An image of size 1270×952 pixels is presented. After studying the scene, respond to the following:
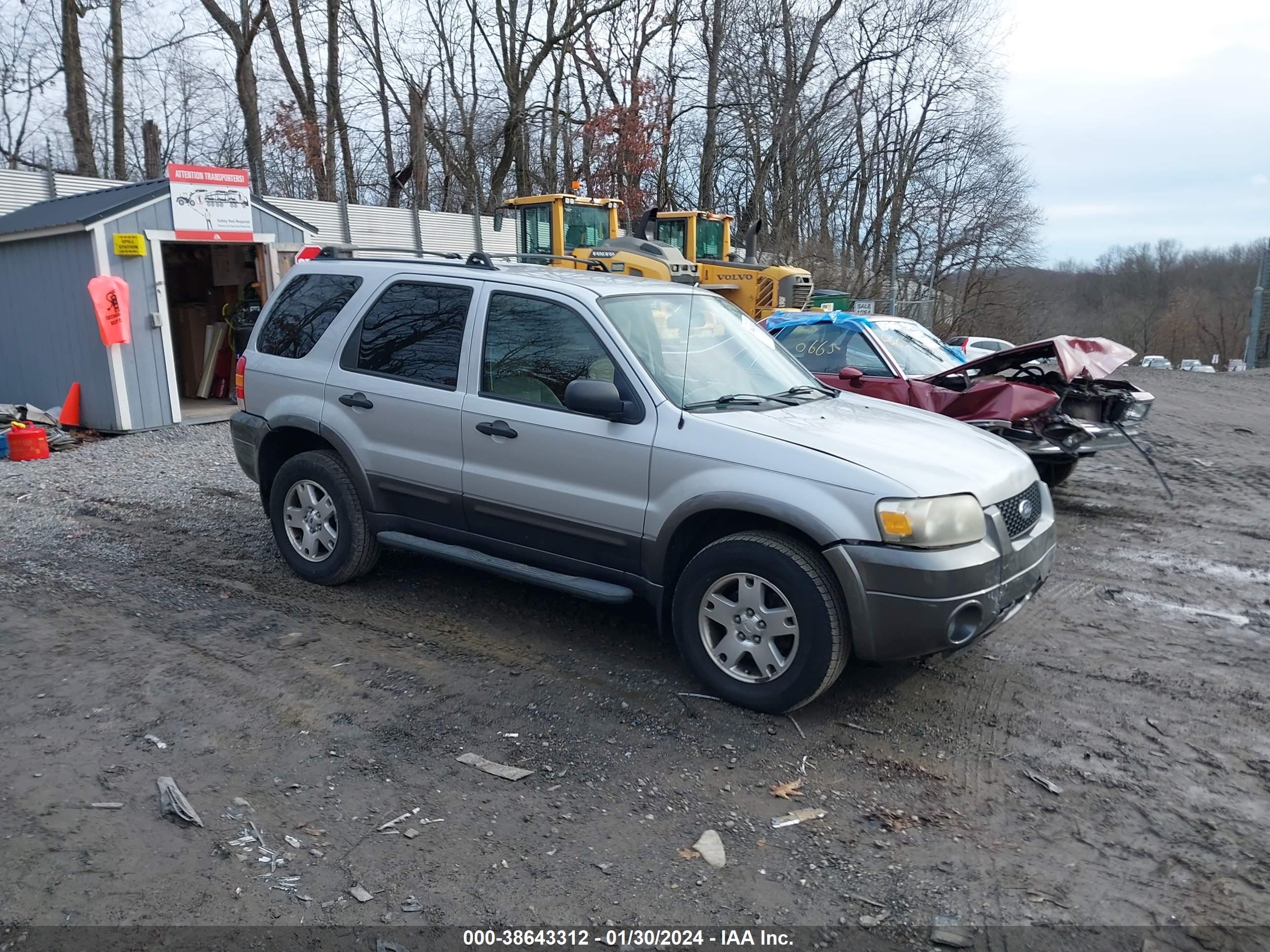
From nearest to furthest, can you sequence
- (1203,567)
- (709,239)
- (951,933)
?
(951,933) → (1203,567) → (709,239)

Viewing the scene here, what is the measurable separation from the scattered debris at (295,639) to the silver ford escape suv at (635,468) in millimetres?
630

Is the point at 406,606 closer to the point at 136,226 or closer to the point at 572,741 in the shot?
the point at 572,741

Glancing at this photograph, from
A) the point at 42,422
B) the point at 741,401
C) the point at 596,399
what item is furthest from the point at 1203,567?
the point at 42,422

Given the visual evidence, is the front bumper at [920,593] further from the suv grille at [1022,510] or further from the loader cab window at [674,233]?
the loader cab window at [674,233]

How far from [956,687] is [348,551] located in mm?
3553

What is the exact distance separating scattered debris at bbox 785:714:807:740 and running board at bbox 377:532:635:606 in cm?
95

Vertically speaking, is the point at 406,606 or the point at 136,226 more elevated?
the point at 136,226

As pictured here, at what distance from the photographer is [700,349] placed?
5.07 meters

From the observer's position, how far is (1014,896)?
312cm

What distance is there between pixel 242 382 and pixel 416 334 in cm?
157

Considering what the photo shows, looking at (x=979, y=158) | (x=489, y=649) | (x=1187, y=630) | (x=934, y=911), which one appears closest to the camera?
(x=934, y=911)

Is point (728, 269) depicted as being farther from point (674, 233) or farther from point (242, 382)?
point (242, 382)

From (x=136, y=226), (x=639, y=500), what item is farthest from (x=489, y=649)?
(x=136, y=226)

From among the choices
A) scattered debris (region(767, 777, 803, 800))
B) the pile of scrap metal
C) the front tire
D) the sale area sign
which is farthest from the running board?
the sale area sign
